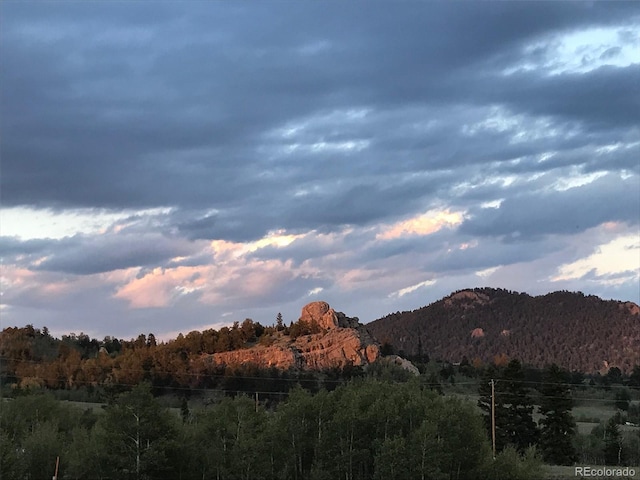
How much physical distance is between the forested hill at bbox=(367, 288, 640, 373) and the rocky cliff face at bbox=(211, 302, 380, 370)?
2341cm

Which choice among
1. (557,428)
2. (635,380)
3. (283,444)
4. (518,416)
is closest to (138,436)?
(283,444)

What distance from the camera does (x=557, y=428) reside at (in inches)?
2707

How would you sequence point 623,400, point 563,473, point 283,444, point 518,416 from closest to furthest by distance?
point 283,444, point 563,473, point 518,416, point 623,400

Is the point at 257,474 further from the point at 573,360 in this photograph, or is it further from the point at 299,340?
the point at 573,360

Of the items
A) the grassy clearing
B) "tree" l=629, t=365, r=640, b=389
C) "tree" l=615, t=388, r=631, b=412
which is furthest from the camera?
"tree" l=629, t=365, r=640, b=389

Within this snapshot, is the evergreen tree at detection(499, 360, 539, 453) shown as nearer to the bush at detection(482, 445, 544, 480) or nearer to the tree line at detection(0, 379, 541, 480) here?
the tree line at detection(0, 379, 541, 480)

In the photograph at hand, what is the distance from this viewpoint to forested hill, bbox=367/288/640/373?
527ft

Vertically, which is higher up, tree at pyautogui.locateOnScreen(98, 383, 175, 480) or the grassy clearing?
tree at pyautogui.locateOnScreen(98, 383, 175, 480)

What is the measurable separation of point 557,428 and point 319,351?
5645 cm

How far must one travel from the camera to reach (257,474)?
5209 centimetres

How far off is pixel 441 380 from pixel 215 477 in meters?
61.2

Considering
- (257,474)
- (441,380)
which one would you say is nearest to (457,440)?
(257,474)

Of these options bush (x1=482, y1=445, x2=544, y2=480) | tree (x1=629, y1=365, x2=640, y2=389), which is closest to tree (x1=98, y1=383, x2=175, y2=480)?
bush (x1=482, y1=445, x2=544, y2=480)

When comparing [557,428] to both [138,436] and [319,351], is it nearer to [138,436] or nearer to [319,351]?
[138,436]
